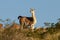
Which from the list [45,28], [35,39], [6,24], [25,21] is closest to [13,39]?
[6,24]

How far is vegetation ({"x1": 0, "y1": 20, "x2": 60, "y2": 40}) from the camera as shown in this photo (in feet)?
55.9

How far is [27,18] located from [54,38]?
33.8 feet

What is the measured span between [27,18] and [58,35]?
32.5 ft

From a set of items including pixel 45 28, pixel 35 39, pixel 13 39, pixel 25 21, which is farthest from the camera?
pixel 25 21

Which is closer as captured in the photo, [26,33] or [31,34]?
[26,33]

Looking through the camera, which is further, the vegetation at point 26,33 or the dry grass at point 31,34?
the dry grass at point 31,34

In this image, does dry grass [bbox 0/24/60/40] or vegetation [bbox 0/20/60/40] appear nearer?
vegetation [bbox 0/20/60/40]

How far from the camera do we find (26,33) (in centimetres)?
2275

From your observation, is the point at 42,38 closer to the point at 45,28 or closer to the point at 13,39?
the point at 45,28

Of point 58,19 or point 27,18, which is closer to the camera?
point 58,19

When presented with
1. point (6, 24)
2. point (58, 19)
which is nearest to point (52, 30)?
point (58, 19)

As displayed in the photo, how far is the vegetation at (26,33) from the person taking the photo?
55.9 feet

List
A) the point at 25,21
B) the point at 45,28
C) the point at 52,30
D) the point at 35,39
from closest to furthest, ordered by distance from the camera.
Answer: the point at 35,39 → the point at 52,30 → the point at 45,28 → the point at 25,21

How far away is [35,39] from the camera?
72.8 feet
